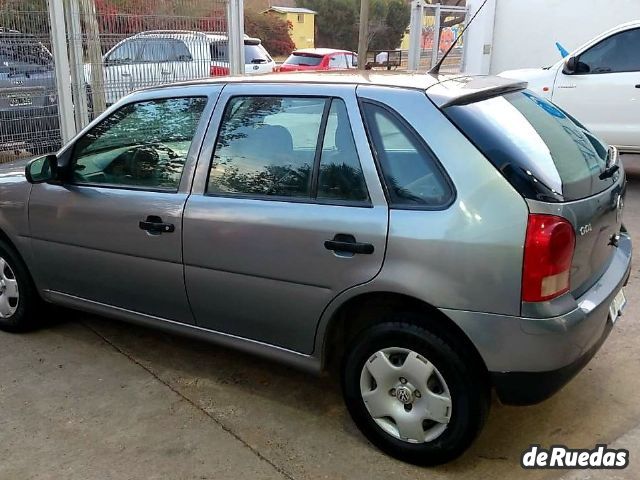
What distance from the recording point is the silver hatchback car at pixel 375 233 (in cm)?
247

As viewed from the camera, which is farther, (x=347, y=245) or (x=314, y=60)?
(x=314, y=60)

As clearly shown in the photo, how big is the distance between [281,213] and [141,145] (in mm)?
1113

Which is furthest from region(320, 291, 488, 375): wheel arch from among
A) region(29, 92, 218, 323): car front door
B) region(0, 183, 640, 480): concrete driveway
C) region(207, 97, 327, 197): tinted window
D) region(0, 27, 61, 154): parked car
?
region(0, 27, 61, 154): parked car

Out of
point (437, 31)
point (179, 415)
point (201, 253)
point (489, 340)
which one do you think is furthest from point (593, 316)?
point (437, 31)

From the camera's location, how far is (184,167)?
129 inches

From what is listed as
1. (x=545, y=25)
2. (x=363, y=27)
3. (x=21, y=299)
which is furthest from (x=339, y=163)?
(x=363, y=27)

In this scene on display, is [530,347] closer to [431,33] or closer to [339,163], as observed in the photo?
[339,163]

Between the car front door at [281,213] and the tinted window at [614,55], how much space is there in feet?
20.2

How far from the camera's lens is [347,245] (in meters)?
2.71

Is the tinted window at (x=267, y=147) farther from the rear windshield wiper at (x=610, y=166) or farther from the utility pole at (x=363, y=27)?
the utility pole at (x=363, y=27)

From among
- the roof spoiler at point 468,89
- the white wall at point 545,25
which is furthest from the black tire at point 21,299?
the white wall at point 545,25

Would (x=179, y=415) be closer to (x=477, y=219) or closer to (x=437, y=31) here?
(x=477, y=219)

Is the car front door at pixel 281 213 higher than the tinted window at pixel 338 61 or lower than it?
lower

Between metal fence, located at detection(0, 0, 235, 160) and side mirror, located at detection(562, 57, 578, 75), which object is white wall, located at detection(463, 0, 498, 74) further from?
metal fence, located at detection(0, 0, 235, 160)
